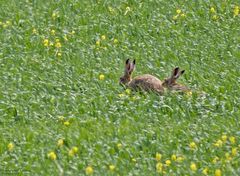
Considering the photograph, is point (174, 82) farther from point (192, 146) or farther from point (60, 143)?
point (60, 143)

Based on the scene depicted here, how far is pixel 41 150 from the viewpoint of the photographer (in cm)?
871

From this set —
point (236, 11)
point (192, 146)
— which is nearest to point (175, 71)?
point (192, 146)

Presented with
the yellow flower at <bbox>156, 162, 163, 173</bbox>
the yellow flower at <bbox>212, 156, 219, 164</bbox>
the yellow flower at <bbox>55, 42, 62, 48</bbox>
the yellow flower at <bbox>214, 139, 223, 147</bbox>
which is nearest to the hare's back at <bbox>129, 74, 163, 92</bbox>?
the yellow flower at <bbox>55, 42, 62, 48</bbox>

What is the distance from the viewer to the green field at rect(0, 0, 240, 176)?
27.9ft

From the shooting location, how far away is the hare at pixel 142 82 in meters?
10.7

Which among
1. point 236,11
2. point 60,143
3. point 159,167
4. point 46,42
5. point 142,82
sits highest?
point 236,11

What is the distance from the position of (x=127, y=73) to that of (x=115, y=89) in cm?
45

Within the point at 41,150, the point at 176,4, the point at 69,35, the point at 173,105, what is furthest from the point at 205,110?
the point at 176,4

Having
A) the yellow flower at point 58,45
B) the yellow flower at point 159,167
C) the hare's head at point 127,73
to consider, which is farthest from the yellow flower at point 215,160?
the yellow flower at point 58,45

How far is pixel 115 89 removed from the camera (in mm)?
10961

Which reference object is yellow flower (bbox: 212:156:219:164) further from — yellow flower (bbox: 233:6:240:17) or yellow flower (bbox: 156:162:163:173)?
yellow flower (bbox: 233:6:240:17)

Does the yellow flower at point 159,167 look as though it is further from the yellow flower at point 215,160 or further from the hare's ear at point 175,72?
the hare's ear at point 175,72

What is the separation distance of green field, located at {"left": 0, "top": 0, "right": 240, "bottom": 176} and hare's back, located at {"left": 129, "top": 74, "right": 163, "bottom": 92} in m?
0.13

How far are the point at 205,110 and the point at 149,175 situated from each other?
2245mm
